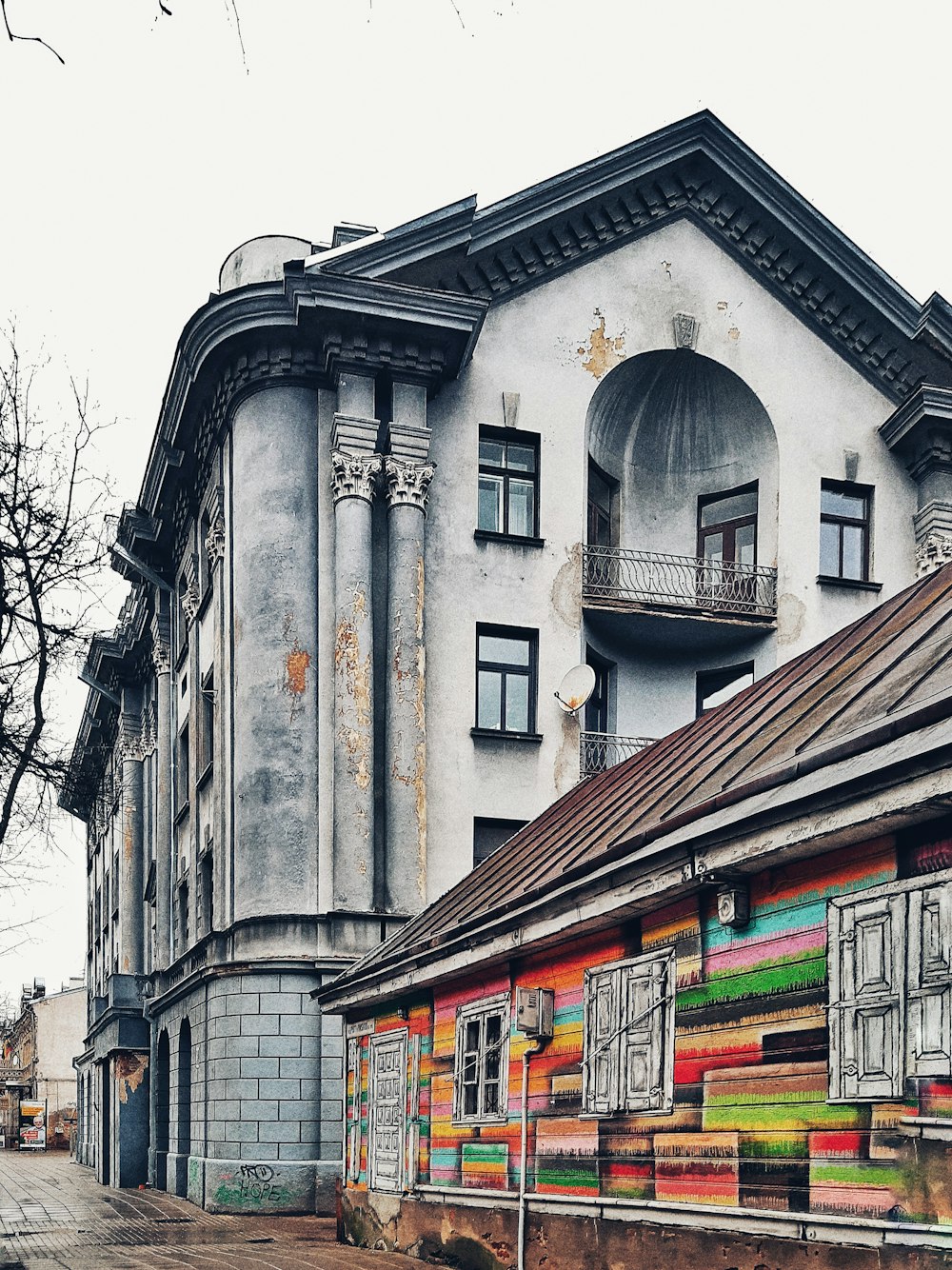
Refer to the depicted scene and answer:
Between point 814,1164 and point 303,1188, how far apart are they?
15.5m

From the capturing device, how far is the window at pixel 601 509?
90.0ft

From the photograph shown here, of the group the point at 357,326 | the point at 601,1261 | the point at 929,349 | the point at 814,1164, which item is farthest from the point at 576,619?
the point at 814,1164

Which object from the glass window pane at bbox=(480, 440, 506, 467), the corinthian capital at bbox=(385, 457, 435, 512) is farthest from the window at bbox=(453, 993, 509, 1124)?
the glass window pane at bbox=(480, 440, 506, 467)

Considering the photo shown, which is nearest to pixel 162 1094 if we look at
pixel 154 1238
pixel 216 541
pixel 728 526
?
pixel 216 541

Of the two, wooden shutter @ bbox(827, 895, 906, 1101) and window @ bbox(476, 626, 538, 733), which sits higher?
window @ bbox(476, 626, 538, 733)

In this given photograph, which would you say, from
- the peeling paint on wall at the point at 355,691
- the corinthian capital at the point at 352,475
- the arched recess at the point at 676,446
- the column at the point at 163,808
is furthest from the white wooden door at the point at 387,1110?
the column at the point at 163,808

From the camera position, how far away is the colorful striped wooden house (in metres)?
8.08

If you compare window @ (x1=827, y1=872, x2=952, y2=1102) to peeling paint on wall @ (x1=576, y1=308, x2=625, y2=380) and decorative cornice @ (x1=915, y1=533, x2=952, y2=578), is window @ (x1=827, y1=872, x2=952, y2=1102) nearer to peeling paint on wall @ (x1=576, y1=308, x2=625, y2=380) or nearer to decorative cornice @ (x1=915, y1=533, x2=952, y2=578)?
peeling paint on wall @ (x1=576, y1=308, x2=625, y2=380)

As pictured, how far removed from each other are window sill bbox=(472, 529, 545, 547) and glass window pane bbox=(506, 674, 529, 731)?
212 centimetres

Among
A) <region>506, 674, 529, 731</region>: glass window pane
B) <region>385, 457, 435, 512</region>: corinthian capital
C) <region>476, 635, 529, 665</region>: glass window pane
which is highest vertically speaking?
<region>385, 457, 435, 512</region>: corinthian capital

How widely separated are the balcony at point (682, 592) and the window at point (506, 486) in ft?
3.97

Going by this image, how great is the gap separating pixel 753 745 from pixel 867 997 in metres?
3.11

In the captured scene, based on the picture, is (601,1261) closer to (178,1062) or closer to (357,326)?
(357,326)

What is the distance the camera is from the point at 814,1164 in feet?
28.8
